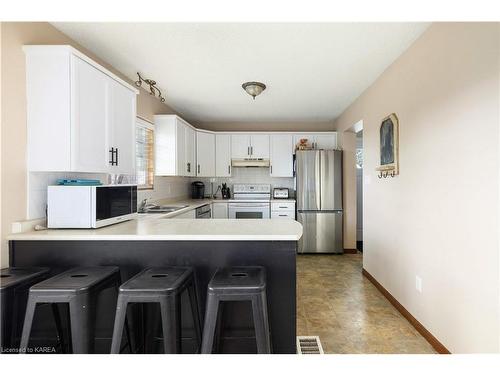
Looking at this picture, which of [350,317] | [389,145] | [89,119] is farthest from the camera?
[389,145]

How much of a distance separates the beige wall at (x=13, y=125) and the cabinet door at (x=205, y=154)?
3.03 meters

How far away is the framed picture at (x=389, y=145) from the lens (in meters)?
2.62

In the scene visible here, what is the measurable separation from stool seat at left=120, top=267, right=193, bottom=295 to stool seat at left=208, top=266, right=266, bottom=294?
7.0 inches

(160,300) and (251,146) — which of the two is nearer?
(160,300)

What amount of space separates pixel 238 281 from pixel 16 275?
3.99ft

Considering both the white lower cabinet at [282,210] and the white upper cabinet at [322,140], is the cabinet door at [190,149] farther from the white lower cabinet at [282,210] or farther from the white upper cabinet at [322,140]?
the white upper cabinet at [322,140]

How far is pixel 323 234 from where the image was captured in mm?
4730

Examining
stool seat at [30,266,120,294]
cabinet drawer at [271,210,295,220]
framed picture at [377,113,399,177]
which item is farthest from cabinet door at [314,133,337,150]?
stool seat at [30,266,120,294]

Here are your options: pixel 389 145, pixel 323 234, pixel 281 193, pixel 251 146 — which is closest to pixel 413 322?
pixel 389 145

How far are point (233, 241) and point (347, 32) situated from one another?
5.95ft

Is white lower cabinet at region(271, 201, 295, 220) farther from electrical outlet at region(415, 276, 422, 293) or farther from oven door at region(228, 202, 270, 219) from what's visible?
electrical outlet at region(415, 276, 422, 293)

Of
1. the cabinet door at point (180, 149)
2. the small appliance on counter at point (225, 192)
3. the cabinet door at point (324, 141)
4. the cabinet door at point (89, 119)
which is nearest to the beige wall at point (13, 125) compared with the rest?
the cabinet door at point (89, 119)

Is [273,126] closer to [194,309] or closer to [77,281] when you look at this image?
[194,309]

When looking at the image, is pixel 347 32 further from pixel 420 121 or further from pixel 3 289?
pixel 3 289
